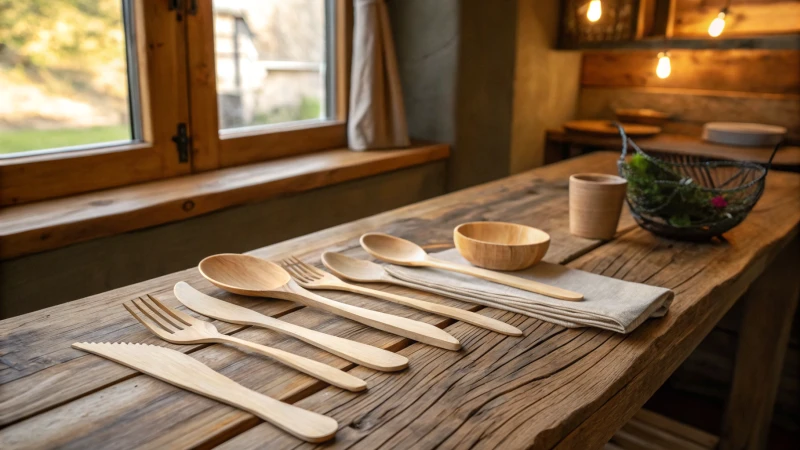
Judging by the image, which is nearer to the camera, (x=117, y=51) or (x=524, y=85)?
(x=117, y=51)

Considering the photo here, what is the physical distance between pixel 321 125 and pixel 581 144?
1330 millimetres

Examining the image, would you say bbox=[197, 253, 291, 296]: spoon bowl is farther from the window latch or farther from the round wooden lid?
the round wooden lid

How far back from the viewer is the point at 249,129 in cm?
234

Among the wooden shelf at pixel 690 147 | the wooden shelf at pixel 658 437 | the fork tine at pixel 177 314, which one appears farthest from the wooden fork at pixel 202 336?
the wooden shelf at pixel 690 147

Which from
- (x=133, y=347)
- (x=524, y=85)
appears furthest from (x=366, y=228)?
(x=524, y=85)

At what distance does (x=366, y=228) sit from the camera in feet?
4.25

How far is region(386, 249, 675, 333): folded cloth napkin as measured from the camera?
2.79 feet

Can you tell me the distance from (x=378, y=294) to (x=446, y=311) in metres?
0.10

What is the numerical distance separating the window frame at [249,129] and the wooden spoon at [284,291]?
48.9 inches

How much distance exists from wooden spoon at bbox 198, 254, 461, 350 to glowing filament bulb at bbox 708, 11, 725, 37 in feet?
7.84

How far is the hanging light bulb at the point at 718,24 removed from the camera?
104 inches

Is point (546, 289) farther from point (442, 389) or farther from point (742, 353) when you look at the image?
point (742, 353)

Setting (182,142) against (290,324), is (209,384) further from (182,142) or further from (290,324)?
(182,142)

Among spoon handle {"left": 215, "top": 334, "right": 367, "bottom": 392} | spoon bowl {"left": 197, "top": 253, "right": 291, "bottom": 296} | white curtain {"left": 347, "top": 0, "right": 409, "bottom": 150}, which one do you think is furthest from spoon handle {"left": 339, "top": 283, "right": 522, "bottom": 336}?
white curtain {"left": 347, "top": 0, "right": 409, "bottom": 150}
